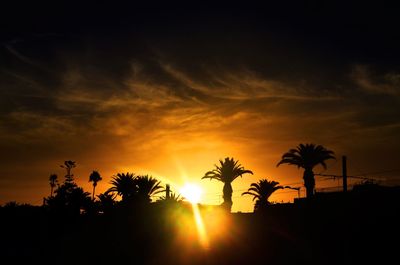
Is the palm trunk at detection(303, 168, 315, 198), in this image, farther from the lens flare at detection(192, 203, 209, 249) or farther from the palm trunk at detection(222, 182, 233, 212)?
the lens flare at detection(192, 203, 209, 249)

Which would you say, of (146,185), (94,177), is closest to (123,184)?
(146,185)

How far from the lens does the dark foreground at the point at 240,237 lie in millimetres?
28469

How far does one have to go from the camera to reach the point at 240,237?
115 feet

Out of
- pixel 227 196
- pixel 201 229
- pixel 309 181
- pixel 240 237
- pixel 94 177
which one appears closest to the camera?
pixel 240 237

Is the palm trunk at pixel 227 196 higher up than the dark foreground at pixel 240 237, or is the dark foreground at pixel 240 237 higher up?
the palm trunk at pixel 227 196

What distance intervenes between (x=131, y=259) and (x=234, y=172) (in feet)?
112

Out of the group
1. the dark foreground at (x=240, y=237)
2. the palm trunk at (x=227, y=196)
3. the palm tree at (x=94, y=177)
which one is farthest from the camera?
the palm tree at (x=94, y=177)

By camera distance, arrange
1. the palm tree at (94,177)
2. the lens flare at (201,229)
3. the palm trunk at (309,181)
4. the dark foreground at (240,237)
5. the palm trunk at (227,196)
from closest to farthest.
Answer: the dark foreground at (240,237) → the lens flare at (201,229) → the palm trunk at (309,181) → the palm trunk at (227,196) → the palm tree at (94,177)

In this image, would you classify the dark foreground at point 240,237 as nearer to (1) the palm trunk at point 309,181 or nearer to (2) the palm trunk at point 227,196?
(1) the palm trunk at point 309,181

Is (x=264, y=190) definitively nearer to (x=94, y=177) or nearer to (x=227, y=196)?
(x=227, y=196)

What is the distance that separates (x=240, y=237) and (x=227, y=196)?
27.2 metres

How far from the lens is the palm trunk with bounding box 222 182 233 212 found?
61.1m

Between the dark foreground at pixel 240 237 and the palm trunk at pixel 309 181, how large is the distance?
1008 centimetres

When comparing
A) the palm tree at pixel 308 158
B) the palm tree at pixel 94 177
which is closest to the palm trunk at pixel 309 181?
the palm tree at pixel 308 158
